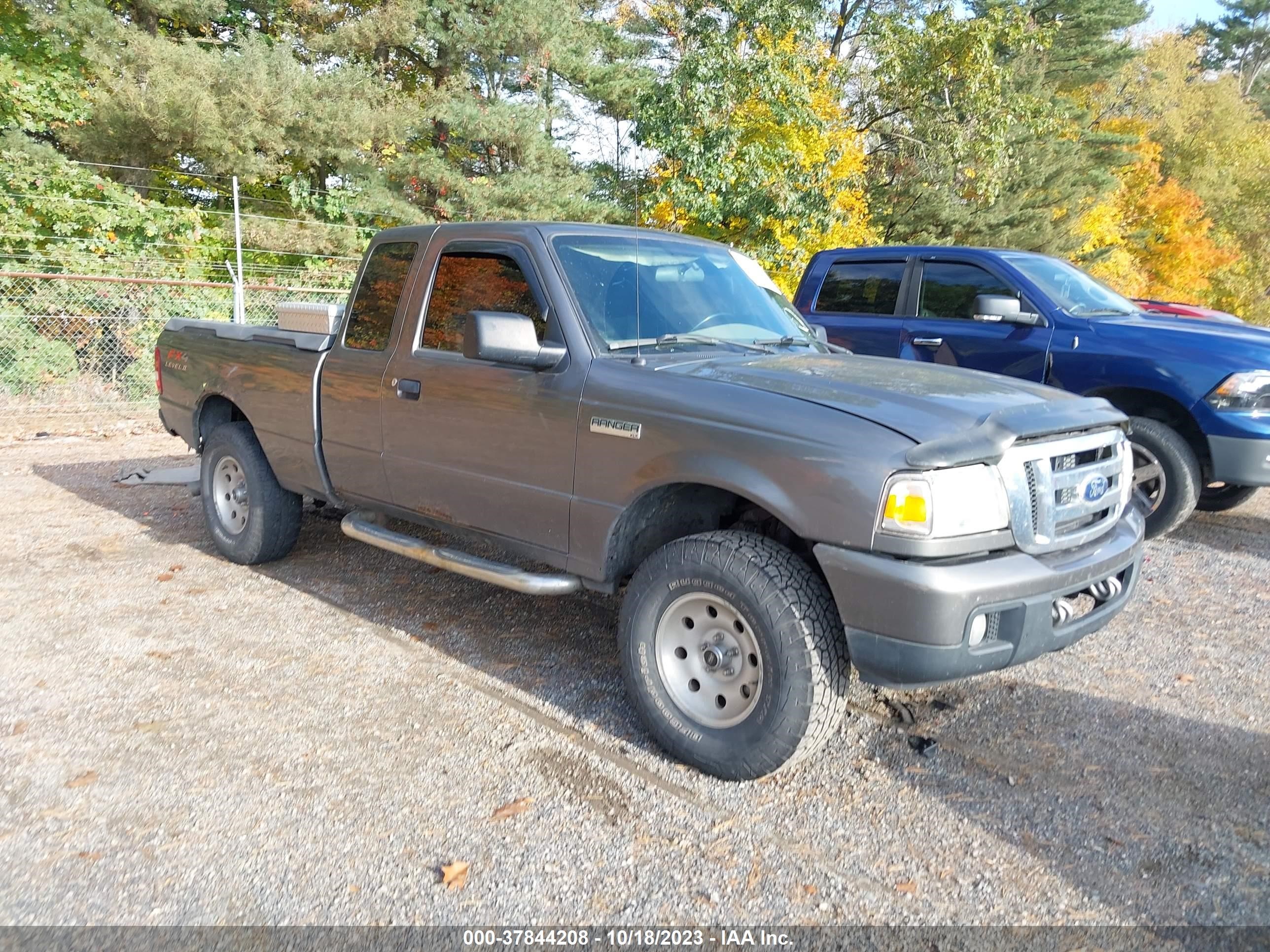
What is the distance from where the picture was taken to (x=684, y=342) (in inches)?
156

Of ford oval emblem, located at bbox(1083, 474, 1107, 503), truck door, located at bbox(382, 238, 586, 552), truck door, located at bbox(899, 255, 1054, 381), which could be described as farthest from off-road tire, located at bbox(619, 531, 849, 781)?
truck door, located at bbox(899, 255, 1054, 381)

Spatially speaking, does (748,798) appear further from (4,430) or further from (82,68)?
(82,68)

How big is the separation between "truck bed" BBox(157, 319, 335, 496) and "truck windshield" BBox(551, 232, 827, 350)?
1707mm

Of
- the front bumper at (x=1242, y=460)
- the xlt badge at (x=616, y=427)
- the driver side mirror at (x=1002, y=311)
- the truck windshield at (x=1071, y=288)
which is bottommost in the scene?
the front bumper at (x=1242, y=460)

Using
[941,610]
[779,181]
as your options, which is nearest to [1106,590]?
→ [941,610]

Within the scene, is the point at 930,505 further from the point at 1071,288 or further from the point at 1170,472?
the point at 1071,288

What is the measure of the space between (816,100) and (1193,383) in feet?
49.0

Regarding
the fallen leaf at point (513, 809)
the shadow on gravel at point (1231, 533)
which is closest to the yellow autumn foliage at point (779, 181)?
the shadow on gravel at point (1231, 533)

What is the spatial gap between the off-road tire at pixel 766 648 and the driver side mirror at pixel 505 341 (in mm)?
953

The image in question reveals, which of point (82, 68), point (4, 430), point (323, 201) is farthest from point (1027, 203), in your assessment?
point (4, 430)

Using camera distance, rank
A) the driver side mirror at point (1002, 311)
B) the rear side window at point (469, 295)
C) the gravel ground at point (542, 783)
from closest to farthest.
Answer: the gravel ground at point (542, 783) → the rear side window at point (469, 295) → the driver side mirror at point (1002, 311)

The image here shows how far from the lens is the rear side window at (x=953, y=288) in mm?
7316

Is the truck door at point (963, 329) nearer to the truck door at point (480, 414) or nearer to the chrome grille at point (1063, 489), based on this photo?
the chrome grille at point (1063, 489)

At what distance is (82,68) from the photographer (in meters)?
18.2
